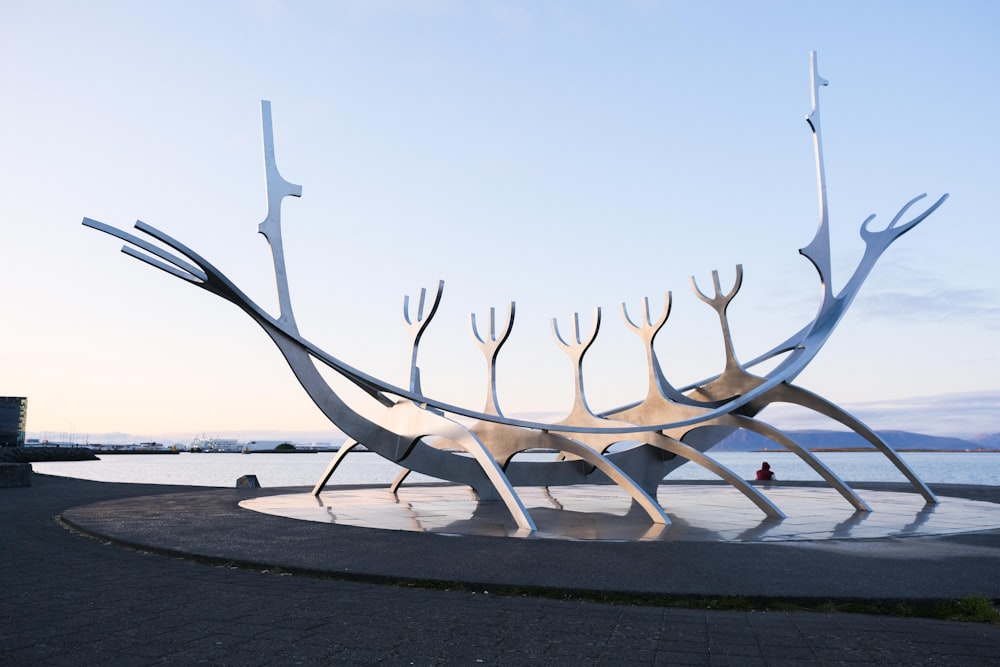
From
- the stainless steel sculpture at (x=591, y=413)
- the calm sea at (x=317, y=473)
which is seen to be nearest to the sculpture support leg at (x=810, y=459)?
the stainless steel sculpture at (x=591, y=413)

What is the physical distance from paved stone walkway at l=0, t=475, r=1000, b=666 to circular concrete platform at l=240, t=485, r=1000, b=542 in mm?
4110

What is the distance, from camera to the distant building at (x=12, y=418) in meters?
83.8

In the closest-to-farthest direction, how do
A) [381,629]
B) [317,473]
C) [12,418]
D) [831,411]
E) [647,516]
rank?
[381,629] < [647,516] < [831,411] < [317,473] < [12,418]

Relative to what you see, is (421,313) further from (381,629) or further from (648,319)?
(381,629)

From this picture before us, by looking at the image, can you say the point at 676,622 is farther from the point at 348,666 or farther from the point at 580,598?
the point at 348,666

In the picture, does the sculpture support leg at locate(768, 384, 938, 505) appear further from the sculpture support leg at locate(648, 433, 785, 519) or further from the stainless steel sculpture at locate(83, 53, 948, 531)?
the sculpture support leg at locate(648, 433, 785, 519)

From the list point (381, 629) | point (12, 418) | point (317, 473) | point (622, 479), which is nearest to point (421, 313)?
point (622, 479)

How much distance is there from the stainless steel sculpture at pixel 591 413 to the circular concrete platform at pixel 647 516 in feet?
2.04

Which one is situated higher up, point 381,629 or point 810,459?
point 810,459

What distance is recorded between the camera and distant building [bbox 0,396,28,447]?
8375 centimetres

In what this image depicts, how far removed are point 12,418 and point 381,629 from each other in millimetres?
95304

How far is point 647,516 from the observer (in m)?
13.9

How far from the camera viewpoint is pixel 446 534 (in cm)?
1085

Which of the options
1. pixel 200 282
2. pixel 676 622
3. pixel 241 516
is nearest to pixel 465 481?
pixel 241 516
